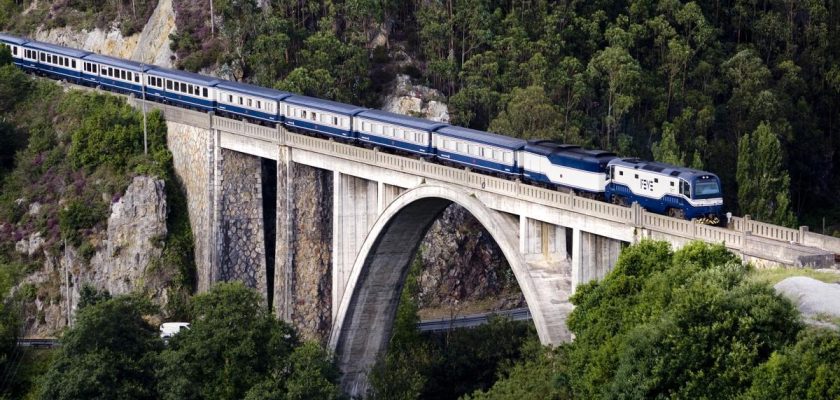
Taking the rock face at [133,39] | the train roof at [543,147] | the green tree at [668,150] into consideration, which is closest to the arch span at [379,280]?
the train roof at [543,147]

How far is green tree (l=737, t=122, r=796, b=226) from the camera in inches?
4077

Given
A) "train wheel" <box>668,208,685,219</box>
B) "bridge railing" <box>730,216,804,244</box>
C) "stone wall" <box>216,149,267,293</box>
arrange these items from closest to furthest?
"bridge railing" <box>730,216,804,244</box> < "train wheel" <box>668,208,685,219</box> < "stone wall" <box>216,149,267,293</box>

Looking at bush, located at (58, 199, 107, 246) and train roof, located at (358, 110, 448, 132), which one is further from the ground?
train roof, located at (358, 110, 448, 132)

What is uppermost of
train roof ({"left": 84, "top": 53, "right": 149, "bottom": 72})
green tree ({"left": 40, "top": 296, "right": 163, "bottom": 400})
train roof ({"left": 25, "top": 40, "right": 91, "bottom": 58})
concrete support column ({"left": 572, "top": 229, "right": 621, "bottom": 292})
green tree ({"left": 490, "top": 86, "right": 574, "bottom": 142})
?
train roof ({"left": 25, "top": 40, "right": 91, "bottom": 58})

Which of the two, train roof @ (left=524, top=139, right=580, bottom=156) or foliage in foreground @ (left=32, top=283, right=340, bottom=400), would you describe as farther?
train roof @ (left=524, top=139, right=580, bottom=156)

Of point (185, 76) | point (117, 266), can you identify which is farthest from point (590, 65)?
point (117, 266)

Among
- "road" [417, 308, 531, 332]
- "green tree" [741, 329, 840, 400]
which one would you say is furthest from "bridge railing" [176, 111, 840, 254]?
"road" [417, 308, 531, 332]

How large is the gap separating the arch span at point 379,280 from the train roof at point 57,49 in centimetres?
3089

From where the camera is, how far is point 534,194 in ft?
257

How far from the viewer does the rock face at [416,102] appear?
110 m

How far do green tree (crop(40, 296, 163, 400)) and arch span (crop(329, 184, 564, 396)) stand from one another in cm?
1205

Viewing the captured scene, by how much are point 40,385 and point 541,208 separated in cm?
2484

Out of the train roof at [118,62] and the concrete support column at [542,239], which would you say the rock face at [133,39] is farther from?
the concrete support column at [542,239]

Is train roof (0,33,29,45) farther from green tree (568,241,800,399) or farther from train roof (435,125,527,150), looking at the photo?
green tree (568,241,800,399)
